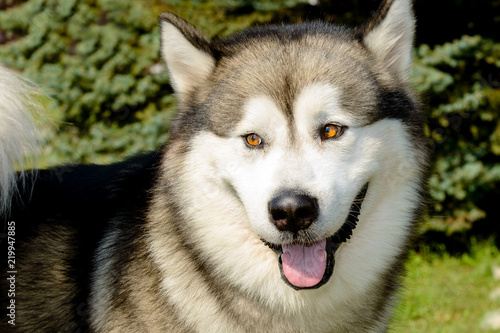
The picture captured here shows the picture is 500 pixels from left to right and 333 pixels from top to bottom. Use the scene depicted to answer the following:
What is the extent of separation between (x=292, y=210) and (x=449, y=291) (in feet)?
12.0

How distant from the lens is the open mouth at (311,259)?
245 centimetres

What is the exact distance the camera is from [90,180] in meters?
2.97

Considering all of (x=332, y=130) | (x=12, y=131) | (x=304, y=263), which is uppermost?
(x=332, y=130)

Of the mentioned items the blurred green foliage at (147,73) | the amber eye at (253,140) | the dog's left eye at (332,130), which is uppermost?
the dog's left eye at (332,130)

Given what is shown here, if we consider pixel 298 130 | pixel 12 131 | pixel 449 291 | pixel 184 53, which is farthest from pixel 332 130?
pixel 449 291

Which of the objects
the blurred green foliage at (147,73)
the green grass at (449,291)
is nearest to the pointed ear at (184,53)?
the blurred green foliage at (147,73)

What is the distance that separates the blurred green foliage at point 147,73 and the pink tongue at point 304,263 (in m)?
2.99

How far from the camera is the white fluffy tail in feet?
8.63

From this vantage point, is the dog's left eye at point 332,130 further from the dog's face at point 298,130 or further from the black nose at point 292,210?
the black nose at point 292,210

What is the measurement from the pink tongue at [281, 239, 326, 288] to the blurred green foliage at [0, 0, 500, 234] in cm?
299

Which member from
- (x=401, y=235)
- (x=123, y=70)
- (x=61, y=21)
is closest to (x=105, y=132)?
(x=123, y=70)

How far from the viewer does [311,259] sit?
8.17 feet

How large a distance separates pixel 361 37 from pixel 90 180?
5.01ft

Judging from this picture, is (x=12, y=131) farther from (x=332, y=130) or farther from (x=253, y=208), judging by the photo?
(x=332, y=130)
